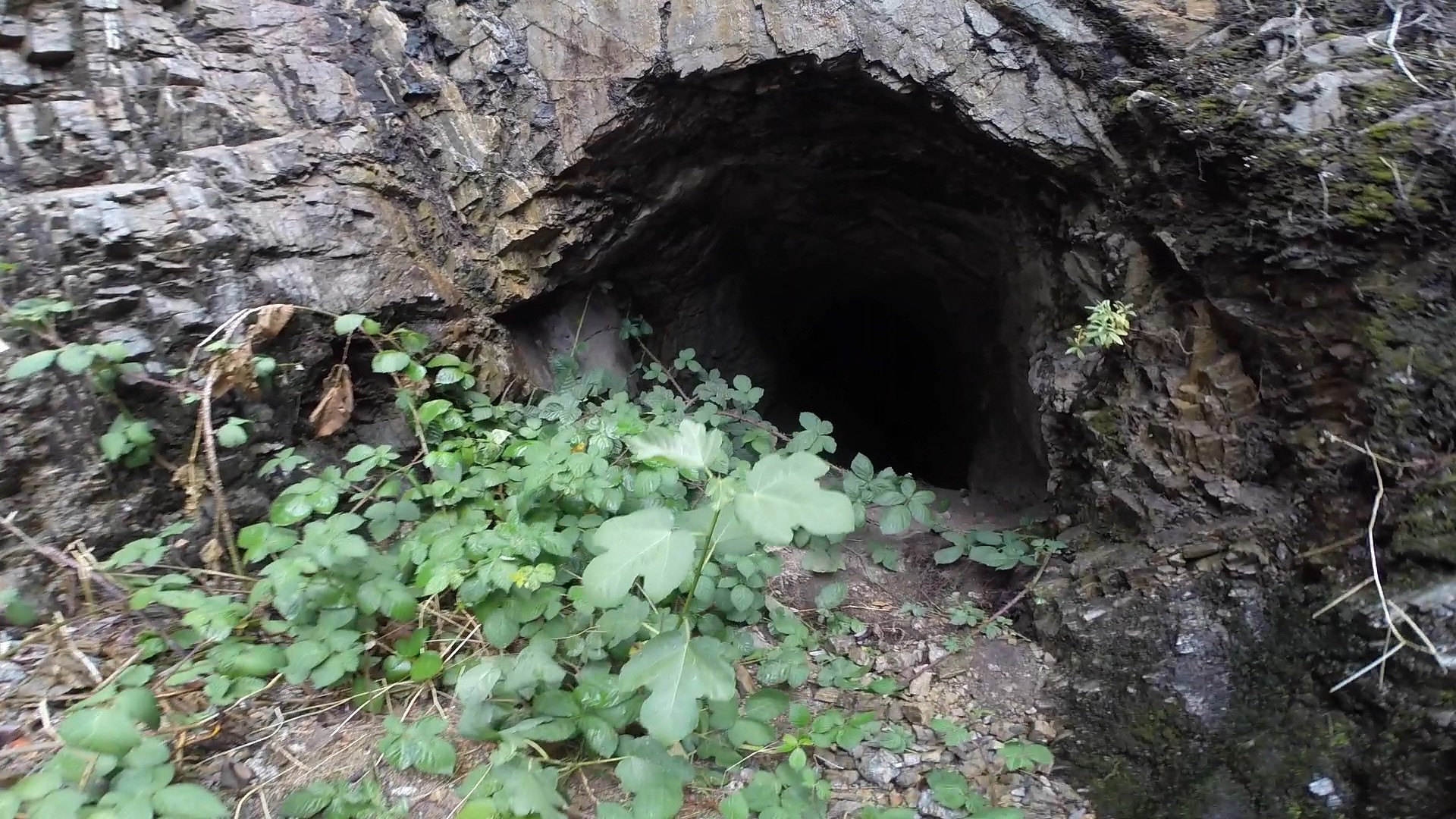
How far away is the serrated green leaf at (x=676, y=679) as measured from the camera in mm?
1224

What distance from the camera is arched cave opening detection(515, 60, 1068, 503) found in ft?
9.40

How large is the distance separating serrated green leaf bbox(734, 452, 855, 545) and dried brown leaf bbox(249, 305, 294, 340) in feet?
5.62

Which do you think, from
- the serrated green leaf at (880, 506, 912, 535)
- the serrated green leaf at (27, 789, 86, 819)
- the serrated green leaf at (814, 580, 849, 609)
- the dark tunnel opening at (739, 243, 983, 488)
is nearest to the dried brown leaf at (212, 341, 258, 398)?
the serrated green leaf at (27, 789, 86, 819)

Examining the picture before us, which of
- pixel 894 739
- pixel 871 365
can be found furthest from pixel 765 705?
pixel 871 365

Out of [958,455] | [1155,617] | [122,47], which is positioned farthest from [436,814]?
[958,455]

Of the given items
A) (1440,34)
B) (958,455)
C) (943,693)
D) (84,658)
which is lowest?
(958,455)

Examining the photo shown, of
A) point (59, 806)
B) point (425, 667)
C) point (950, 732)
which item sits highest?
point (59, 806)

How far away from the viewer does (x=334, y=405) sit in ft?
7.60

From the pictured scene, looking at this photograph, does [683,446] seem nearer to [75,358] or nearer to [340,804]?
[340,804]

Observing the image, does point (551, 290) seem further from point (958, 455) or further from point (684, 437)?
point (958, 455)

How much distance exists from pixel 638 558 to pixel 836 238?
3719 millimetres

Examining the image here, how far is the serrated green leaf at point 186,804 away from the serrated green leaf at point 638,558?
0.85 meters

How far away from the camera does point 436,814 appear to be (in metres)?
1.54

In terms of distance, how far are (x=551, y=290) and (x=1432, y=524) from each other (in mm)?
2914
